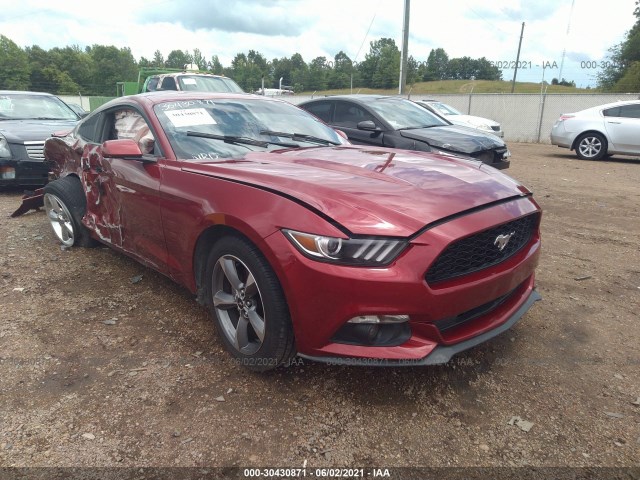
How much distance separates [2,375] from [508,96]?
2062cm

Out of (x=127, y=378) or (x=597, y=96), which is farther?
(x=597, y=96)

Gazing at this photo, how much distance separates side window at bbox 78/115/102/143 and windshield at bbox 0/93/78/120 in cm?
430

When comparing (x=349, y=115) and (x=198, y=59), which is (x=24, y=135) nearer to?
(x=349, y=115)

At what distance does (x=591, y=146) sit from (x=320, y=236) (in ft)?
39.4

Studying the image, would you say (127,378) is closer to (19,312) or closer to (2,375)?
(2,375)

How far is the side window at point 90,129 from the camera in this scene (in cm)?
404

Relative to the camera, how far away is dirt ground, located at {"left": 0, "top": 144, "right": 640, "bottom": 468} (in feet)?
6.66

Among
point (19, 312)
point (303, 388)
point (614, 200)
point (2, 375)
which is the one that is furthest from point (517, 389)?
point (614, 200)

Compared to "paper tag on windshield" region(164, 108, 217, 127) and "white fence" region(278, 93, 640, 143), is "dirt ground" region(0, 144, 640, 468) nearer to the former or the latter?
"paper tag on windshield" region(164, 108, 217, 127)

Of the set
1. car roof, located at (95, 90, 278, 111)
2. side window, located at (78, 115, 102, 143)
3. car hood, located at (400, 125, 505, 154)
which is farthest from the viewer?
car hood, located at (400, 125, 505, 154)

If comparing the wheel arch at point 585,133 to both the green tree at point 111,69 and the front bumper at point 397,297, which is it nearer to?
the front bumper at point 397,297

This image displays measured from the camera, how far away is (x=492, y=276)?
2.26 metres

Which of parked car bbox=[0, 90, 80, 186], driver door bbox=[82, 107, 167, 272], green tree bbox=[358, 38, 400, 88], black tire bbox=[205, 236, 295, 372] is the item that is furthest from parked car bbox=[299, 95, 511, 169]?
green tree bbox=[358, 38, 400, 88]

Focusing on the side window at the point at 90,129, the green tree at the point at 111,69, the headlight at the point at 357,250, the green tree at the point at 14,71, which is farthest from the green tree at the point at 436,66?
the headlight at the point at 357,250
